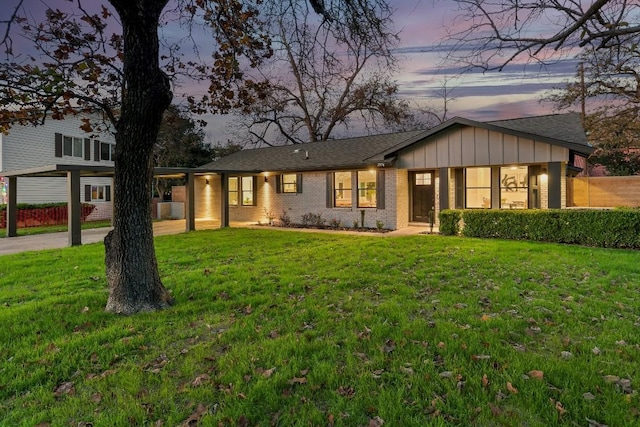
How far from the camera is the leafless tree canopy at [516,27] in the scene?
13.9ft

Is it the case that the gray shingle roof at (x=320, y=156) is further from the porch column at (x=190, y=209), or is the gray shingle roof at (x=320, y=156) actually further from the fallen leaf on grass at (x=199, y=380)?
the fallen leaf on grass at (x=199, y=380)

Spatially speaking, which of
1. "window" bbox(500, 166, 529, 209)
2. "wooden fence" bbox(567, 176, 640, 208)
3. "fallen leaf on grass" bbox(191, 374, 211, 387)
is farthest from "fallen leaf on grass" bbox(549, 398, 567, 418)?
"wooden fence" bbox(567, 176, 640, 208)

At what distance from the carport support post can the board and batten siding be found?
439 inches

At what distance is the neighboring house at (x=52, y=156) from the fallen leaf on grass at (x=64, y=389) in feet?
61.2

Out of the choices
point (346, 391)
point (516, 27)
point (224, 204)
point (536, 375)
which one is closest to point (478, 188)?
point (224, 204)

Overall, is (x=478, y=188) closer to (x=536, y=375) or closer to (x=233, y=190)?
(x=233, y=190)

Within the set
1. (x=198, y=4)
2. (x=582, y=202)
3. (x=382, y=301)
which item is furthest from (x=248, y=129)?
(x=382, y=301)

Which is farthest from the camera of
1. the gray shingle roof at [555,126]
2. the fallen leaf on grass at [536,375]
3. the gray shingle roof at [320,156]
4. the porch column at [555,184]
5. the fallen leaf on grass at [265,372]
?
the gray shingle roof at [320,156]

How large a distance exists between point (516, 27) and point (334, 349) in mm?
4243

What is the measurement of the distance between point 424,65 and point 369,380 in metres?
5.46

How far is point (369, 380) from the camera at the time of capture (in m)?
3.12

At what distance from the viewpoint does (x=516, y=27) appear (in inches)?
177

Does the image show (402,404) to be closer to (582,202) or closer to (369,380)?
(369,380)

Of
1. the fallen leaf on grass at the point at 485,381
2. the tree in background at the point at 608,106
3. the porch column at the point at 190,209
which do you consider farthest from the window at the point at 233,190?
the tree in background at the point at 608,106
